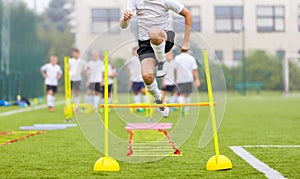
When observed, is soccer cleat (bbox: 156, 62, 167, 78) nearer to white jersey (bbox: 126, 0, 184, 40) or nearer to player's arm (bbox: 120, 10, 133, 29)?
white jersey (bbox: 126, 0, 184, 40)

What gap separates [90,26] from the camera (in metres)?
37.6

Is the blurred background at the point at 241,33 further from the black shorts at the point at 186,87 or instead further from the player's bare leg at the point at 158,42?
the player's bare leg at the point at 158,42

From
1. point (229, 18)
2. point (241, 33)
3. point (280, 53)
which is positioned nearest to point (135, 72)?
point (241, 33)

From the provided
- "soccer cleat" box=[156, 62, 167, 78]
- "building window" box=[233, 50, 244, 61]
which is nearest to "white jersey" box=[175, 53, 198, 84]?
"soccer cleat" box=[156, 62, 167, 78]

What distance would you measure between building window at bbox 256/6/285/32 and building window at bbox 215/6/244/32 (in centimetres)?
127

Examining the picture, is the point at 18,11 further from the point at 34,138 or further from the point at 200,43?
the point at 200,43

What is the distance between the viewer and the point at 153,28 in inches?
263

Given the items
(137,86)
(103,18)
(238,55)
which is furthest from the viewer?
(238,55)

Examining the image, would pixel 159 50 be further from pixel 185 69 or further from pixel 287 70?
pixel 287 70

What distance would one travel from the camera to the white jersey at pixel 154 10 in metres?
6.62

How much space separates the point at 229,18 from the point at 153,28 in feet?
113

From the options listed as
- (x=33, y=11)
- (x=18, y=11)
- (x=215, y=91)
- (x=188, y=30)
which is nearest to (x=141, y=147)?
(x=215, y=91)

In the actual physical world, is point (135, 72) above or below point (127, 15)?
below

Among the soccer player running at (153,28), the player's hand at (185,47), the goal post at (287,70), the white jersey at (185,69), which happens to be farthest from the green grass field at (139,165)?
the goal post at (287,70)
